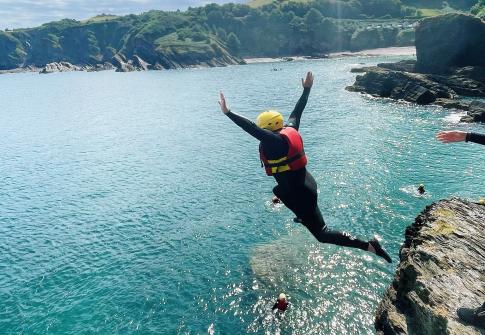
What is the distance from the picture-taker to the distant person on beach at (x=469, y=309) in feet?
31.7

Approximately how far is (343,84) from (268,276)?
87251mm

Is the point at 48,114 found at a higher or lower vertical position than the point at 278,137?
lower

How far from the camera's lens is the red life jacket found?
40.5ft

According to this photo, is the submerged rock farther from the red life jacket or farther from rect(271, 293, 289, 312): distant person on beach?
the red life jacket

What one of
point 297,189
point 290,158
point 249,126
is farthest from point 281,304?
point 249,126

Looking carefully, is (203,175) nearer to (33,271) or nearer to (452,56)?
(33,271)

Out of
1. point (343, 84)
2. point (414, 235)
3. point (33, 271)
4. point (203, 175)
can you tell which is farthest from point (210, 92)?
point (414, 235)

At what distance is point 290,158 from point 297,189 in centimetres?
115

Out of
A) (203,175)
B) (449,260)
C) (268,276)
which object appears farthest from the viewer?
(203,175)

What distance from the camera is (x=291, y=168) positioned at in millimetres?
12609

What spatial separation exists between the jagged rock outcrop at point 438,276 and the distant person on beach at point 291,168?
144cm

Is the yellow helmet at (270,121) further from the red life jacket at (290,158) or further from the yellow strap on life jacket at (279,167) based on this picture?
the yellow strap on life jacket at (279,167)

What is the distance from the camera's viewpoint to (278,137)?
12.1 meters

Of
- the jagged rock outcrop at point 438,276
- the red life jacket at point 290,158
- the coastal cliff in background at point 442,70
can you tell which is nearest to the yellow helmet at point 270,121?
the red life jacket at point 290,158
